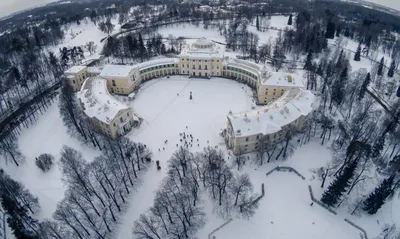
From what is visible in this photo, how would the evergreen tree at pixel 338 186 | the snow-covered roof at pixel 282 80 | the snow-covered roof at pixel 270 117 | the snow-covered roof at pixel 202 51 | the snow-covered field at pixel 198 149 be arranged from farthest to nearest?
the snow-covered roof at pixel 202 51 → the snow-covered roof at pixel 282 80 → the snow-covered roof at pixel 270 117 → the snow-covered field at pixel 198 149 → the evergreen tree at pixel 338 186

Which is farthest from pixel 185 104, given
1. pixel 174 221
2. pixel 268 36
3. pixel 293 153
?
pixel 268 36

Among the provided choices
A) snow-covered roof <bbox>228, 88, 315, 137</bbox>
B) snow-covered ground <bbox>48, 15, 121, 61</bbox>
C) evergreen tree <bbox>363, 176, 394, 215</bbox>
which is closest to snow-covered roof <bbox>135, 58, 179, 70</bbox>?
snow-covered ground <bbox>48, 15, 121, 61</bbox>

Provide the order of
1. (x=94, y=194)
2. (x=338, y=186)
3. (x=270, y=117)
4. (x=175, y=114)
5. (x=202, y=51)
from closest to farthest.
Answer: (x=338, y=186) < (x=94, y=194) < (x=270, y=117) < (x=175, y=114) < (x=202, y=51)

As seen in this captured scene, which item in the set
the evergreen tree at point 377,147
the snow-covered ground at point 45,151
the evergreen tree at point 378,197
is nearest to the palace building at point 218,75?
the snow-covered ground at point 45,151

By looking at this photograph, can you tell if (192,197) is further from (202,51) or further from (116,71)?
(202,51)

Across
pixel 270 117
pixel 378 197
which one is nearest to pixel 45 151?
pixel 270 117

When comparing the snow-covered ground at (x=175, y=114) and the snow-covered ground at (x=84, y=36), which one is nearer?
the snow-covered ground at (x=175, y=114)

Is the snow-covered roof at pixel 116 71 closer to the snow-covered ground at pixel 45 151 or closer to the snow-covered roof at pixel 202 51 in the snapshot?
the snow-covered ground at pixel 45 151
